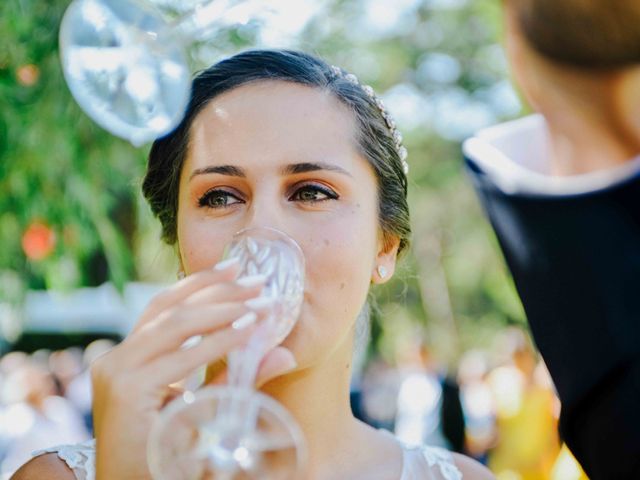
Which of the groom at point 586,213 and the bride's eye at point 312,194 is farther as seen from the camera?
the bride's eye at point 312,194

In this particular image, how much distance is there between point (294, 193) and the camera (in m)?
2.09

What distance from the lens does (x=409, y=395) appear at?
10719mm

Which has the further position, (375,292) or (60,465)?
(375,292)

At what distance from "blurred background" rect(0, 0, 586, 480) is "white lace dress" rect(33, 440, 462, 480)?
620 millimetres

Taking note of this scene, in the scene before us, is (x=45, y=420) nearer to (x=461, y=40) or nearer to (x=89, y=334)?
(x=89, y=334)

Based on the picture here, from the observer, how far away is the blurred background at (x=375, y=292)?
3574 millimetres

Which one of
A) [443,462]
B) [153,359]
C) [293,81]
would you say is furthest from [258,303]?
[443,462]

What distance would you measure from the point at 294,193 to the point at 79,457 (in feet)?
2.94

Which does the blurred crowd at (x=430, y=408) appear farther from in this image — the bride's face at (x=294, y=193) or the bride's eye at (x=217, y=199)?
the bride's eye at (x=217, y=199)

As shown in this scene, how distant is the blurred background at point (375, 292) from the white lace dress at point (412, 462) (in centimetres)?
62

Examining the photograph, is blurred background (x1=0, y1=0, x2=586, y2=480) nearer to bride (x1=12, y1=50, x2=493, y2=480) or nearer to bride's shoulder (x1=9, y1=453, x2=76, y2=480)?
bride (x1=12, y1=50, x2=493, y2=480)

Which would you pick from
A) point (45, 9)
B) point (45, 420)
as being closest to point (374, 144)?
point (45, 9)

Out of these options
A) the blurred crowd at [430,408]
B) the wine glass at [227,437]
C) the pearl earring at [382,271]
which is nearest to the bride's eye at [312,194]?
the pearl earring at [382,271]

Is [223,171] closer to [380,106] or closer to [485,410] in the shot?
[380,106]
